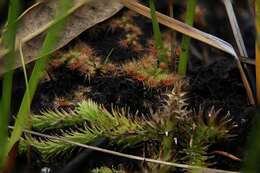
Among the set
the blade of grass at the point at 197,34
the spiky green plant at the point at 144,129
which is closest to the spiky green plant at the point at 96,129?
the spiky green plant at the point at 144,129

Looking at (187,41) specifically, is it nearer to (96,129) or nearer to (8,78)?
(96,129)

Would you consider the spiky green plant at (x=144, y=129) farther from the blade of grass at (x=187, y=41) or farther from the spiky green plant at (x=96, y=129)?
the blade of grass at (x=187, y=41)

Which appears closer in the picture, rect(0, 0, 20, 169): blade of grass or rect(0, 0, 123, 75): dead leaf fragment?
rect(0, 0, 20, 169): blade of grass

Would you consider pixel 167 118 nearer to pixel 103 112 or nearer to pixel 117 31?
pixel 103 112

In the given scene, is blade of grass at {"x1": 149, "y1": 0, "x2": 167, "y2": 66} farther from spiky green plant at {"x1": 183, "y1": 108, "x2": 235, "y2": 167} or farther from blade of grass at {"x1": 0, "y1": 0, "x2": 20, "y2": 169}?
blade of grass at {"x1": 0, "y1": 0, "x2": 20, "y2": 169}

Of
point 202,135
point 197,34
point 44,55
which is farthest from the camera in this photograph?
point 197,34

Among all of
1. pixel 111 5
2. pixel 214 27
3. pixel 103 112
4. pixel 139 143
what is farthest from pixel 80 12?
pixel 214 27

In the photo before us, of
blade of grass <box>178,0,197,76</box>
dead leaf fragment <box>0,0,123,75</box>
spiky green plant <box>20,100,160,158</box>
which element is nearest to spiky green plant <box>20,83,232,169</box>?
spiky green plant <box>20,100,160,158</box>

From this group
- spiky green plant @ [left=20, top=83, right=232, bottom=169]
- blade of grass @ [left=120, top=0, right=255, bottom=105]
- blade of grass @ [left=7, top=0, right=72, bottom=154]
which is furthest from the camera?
blade of grass @ [left=120, top=0, right=255, bottom=105]

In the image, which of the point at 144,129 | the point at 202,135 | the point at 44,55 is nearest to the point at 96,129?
the point at 144,129

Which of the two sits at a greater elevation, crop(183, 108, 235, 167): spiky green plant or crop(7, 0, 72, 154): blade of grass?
crop(7, 0, 72, 154): blade of grass

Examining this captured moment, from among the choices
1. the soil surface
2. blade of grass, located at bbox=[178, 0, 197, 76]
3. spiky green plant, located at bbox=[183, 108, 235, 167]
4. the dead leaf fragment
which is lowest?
spiky green plant, located at bbox=[183, 108, 235, 167]

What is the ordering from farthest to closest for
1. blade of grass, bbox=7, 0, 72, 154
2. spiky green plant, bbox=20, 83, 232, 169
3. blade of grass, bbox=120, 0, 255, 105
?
blade of grass, bbox=120, 0, 255, 105 → spiky green plant, bbox=20, 83, 232, 169 → blade of grass, bbox=7, 0, 72, 154
